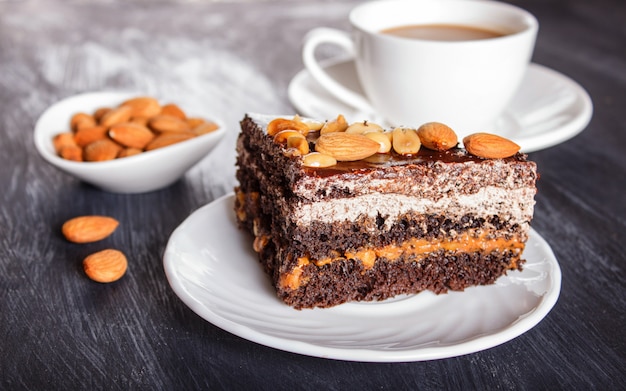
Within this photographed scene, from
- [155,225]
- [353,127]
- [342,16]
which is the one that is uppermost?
[353,127]

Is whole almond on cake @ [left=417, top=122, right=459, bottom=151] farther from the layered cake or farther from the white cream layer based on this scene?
the white cream layer

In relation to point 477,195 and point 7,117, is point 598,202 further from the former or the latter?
point 7,117

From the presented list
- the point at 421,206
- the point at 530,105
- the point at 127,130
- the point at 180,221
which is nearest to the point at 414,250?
the point at 421,206

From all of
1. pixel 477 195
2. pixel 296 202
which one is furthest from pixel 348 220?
pixel 477 195

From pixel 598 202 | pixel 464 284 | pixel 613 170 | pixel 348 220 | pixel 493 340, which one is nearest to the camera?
pixel 493 340

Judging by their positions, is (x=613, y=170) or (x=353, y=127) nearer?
(x=353, y=127)

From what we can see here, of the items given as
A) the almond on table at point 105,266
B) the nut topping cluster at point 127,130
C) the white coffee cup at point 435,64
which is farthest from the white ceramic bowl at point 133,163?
the white coffee cup at point 435,64

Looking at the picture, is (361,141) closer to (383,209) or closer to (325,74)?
(383,209)
